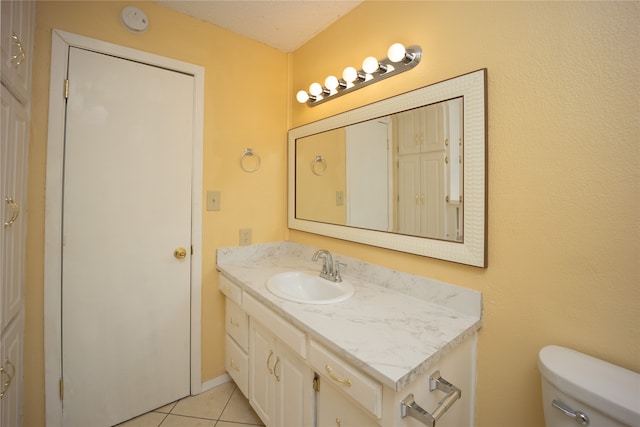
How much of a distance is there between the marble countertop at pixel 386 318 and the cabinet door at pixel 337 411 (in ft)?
0.63

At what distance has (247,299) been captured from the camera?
4.82 feet

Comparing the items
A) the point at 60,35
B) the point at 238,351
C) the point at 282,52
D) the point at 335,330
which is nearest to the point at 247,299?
the point at 238,351

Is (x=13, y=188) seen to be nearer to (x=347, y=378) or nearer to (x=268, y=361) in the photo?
(x=268, y=361)

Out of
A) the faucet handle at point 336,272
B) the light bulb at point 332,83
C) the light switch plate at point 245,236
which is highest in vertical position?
the light bulb at point 332,83

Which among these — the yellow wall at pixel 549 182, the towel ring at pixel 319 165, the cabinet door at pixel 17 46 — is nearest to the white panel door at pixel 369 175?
the towel ring at pixel 319 165

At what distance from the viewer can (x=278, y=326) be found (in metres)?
1.20

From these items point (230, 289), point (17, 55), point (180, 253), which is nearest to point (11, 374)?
point (180, 253)

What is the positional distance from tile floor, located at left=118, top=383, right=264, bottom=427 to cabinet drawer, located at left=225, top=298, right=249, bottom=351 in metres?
0.41

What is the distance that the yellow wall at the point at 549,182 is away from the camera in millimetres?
791

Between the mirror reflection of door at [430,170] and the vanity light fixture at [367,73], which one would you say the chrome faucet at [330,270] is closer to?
the mirror reflection of door at [430,170]

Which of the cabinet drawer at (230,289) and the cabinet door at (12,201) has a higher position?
the cabinet door at (12,201)

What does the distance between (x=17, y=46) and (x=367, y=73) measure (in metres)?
1.49

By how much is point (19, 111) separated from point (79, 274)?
795 millimetres

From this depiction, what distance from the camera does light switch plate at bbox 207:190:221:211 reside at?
1773mm
